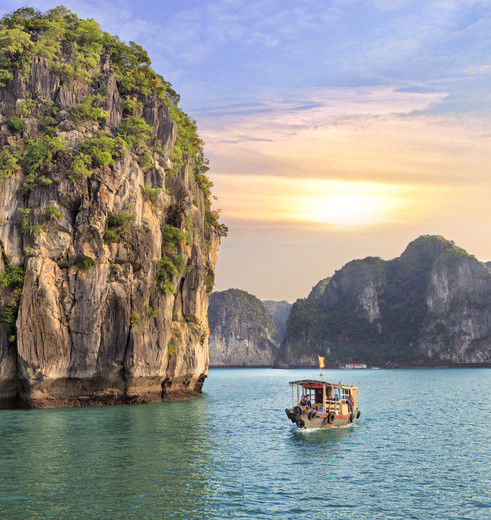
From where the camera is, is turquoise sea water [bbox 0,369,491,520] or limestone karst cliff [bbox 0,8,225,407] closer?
turquoise sea water [bbox 0,369,491,520]

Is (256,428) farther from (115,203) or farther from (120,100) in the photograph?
(120,100)

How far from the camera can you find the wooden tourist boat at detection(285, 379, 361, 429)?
105 feet

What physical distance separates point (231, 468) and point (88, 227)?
22937 millimetres

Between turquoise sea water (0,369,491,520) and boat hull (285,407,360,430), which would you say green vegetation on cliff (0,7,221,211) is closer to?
turquoise sea water (0,369,491,520)

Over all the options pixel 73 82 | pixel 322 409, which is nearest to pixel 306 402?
pixel 322 409

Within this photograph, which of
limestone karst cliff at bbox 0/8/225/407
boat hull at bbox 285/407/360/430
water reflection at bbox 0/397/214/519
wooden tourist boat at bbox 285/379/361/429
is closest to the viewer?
water reflection at bbox 0/397/214/519

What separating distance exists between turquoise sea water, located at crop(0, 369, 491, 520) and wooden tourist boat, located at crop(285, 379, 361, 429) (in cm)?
75

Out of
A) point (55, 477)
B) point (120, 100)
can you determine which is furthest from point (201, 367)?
point (55, 477)

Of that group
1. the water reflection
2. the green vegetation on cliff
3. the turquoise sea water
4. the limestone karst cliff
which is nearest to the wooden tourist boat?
the turquoise sea water

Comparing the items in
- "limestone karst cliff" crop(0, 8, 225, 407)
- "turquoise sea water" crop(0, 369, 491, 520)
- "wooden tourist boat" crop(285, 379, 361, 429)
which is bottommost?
"turquoise sea water" crop(0, 369, 491, 520)

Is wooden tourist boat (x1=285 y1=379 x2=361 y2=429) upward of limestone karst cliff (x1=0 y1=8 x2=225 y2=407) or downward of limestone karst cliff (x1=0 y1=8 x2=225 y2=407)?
downward

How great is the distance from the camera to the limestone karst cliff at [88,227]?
38344 millimetres

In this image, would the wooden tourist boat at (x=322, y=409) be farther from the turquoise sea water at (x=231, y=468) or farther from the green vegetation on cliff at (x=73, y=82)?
the green vegetation on cliff at (x=73, y=82)

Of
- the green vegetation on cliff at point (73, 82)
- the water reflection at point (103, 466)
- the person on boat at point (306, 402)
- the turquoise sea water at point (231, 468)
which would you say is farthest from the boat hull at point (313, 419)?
the green vegetation on cliff at point (73, 82)
